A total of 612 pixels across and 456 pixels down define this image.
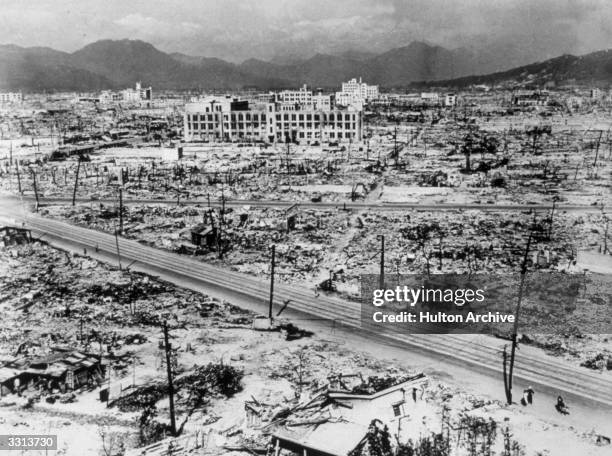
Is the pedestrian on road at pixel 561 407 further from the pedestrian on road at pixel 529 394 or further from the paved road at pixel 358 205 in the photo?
the paved road at pixel 358 205

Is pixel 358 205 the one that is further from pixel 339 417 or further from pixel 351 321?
pixel 339 417

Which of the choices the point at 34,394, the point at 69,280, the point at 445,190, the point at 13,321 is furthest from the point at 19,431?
the point at 445,190

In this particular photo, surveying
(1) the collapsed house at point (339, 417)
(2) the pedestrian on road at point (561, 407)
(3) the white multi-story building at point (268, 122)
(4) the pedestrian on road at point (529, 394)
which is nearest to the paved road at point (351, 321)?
(4) the pedestrian on road at point (529, 394)

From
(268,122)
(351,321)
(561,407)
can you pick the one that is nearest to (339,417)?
(561,407)

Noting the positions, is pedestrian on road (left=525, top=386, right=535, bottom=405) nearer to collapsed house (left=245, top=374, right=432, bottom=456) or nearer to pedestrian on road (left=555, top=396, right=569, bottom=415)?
pedestrian on road (left=555, top=396, right=569, bottom=415)

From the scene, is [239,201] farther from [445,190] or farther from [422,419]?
[422,419]

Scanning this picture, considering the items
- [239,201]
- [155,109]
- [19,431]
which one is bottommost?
[19,431]

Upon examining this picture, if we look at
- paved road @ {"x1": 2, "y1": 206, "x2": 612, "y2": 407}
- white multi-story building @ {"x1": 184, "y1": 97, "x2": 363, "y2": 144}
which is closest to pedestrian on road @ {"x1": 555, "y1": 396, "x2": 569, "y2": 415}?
paved road @ {"x1": 2, "y1": 206, "x2": 612, "y2": 407}

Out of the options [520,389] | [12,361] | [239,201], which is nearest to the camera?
[520,389]
